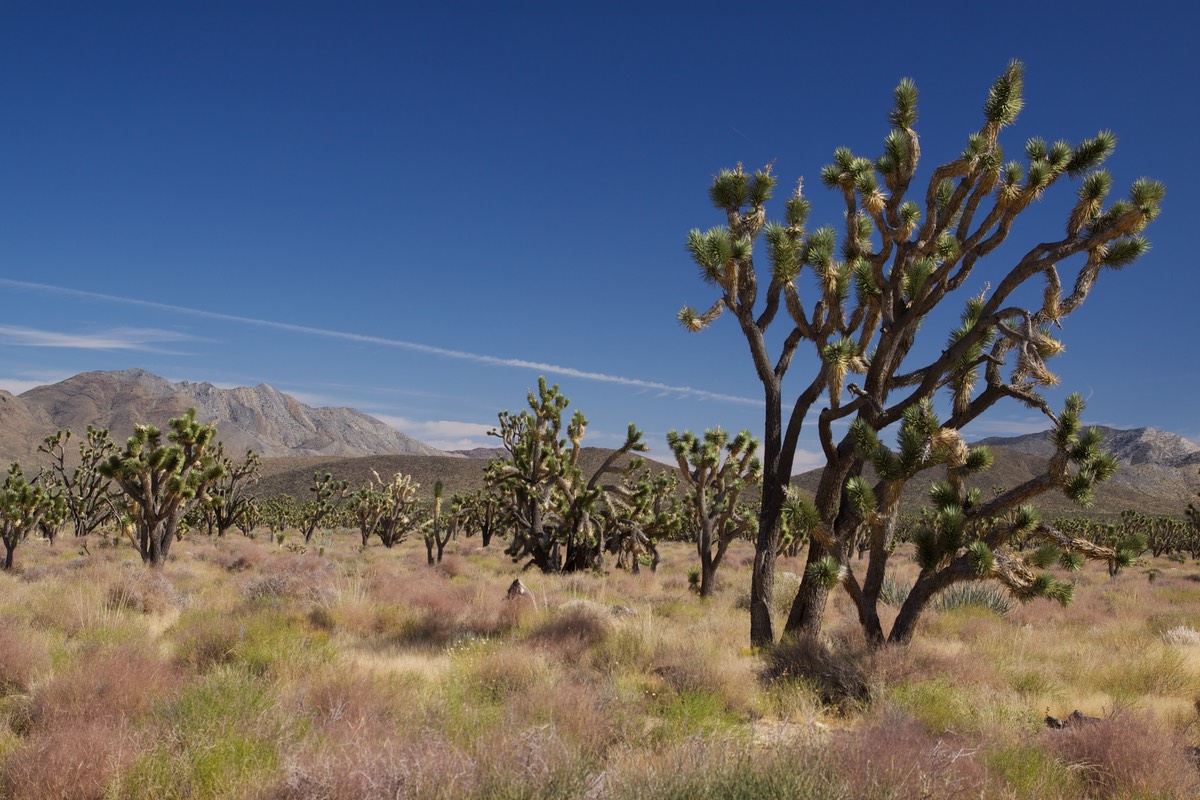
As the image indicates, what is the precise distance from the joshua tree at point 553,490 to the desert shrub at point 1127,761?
15990mm

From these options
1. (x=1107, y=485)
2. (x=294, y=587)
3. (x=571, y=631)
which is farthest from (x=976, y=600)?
(x=1107, y=485)

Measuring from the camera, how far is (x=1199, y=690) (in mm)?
8648

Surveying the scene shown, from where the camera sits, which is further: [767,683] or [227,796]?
[767,683]

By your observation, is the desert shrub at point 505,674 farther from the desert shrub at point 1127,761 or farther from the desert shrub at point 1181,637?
the desert shrub at point 1181,637

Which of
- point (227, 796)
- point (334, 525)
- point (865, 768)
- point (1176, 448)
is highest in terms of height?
point (1176, 448)

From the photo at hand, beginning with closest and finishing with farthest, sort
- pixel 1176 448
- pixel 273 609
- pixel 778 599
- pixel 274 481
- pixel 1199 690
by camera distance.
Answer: pixel 1199 690 → pixel 273 609 → pixel 778 599 → pixel 274 481 → pixel 1176 448

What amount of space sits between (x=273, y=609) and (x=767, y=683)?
7.90 meters

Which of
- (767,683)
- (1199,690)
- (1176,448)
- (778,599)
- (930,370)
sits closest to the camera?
(767,683)

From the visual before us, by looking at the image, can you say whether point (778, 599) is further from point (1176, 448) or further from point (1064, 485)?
point (1176, 448)

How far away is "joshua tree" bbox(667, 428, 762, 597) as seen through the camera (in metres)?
18.2

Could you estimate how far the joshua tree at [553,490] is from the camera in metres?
21.6

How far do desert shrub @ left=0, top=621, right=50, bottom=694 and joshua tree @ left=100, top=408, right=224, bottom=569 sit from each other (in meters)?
12.6

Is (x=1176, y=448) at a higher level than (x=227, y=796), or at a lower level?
higher

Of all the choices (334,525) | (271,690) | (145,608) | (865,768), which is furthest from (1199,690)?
(334,525)
